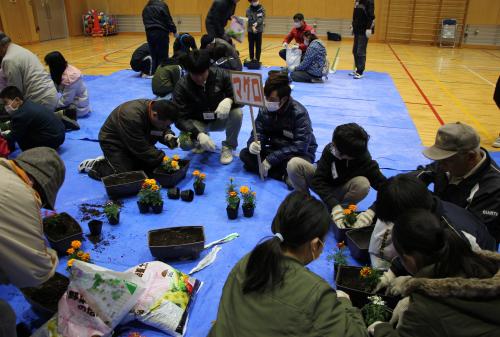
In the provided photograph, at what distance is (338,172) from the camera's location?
3031 mm

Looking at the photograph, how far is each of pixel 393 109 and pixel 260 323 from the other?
5.48m

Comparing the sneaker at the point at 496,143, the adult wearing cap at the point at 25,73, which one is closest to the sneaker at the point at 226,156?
the adult wearing cap at the point at 25,73

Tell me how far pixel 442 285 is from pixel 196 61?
11.1 feet

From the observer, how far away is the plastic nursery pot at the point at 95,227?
113 inches

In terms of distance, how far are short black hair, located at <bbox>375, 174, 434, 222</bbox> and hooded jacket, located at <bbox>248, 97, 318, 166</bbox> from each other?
1.51m

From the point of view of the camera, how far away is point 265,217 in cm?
321

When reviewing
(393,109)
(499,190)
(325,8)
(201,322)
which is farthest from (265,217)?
(325,8)

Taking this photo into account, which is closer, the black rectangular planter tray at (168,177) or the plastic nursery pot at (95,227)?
the plastic nursery pot at (95,227)

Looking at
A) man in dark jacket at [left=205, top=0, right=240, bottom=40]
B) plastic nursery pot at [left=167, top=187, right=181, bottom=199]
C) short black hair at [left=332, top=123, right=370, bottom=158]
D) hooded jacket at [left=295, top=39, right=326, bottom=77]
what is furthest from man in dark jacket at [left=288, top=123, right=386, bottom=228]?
man in dark jacket at [left=205, top=0, right=240, bottom=40]

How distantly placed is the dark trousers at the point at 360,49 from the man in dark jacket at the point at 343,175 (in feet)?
18.3

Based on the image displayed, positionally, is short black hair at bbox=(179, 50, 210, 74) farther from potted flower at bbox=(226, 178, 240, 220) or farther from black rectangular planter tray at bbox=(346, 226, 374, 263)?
black rectangular planter tray at bbox=(346, 226, 374, 263)

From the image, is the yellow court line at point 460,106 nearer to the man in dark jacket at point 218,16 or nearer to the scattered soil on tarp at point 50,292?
the man in dark jacket at point 218,16

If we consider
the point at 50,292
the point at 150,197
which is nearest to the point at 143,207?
the point at 150,197

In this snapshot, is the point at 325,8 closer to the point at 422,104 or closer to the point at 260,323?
the point at 422,104
